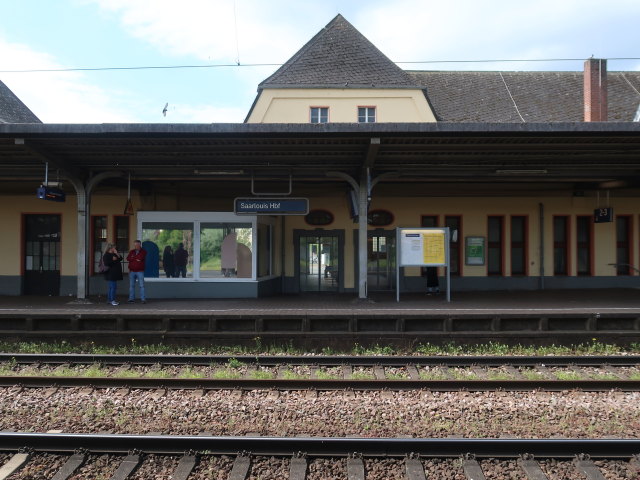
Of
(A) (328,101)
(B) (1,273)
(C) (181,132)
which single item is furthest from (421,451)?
(A) (328,101)

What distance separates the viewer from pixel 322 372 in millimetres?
7859

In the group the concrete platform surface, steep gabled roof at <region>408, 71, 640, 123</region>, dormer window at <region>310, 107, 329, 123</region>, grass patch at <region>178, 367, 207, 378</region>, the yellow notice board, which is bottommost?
grass patch at <region>178, 367, 207, 378</region>

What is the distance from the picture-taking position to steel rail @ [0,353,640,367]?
27.2 feet

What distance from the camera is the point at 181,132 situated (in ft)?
33.4

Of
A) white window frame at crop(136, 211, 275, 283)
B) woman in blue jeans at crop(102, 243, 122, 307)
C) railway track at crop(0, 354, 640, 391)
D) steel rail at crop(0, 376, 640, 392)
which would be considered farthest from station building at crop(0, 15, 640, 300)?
steel rail at crop(0, 376, 640, 392)

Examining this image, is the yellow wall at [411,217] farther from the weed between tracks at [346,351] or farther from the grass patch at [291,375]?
the grass patch at [291,375]

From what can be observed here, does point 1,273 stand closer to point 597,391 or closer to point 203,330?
point 203,330

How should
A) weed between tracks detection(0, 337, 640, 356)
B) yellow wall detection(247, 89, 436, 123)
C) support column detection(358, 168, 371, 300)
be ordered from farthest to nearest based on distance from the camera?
yellow wall detection(247, 89, 436, 123), support column detection(358, 168, 371, 300), weed between tracks detection(0, 337, 640, 356)

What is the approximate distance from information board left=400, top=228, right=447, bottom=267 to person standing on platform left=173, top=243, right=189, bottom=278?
19.6 ft

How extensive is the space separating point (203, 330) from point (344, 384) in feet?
12.9

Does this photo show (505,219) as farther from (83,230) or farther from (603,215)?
(83,230)

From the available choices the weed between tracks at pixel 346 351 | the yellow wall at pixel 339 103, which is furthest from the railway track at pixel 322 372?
the yellow wall at pixel 339 103

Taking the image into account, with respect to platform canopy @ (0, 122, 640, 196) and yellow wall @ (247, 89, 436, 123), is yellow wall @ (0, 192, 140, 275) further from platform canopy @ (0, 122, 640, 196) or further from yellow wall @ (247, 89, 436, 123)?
yellow wall @ (247, 89, 436, 123)

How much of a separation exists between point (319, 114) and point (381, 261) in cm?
911
